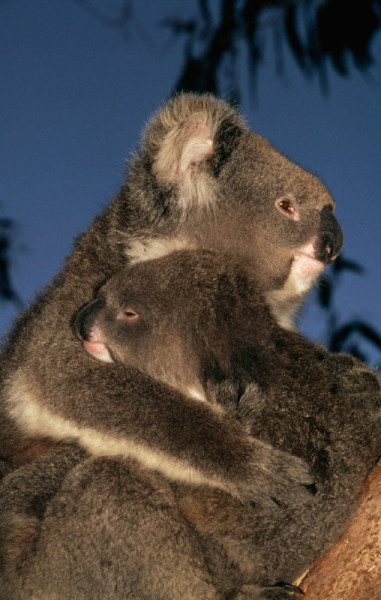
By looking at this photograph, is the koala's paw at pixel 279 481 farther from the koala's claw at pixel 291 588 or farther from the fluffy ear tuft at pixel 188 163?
the fluffy ear tuft at pixel 188 163

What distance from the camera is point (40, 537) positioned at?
3.09 metres

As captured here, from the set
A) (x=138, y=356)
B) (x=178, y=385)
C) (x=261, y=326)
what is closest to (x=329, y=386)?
(x=261, y=326)

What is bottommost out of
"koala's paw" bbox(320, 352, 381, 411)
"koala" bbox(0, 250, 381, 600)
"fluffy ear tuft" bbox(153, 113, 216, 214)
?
"koala" bbox(0, 250, 381, 600)

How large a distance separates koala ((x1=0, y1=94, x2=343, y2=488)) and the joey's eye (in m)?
0.28

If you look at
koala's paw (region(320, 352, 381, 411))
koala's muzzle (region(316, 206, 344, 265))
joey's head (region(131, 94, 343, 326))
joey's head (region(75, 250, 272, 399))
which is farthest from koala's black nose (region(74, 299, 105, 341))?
koala's muzzle (region(316, 206, 344, 265))

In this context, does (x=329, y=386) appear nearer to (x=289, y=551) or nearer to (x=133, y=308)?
(x=289, y=551)

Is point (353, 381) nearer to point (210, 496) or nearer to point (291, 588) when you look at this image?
point (210, 496)

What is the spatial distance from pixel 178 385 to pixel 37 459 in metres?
0.86

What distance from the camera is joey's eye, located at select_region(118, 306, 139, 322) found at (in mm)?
3604

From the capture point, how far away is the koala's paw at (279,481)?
Answer: 9.68ft

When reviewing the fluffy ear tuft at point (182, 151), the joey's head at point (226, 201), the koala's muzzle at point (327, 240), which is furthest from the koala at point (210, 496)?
the fluffy ear tuft at point (182, 151)

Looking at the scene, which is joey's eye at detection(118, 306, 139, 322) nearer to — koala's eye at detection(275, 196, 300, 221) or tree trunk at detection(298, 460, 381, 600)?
koala's eye at detection(275, 196, 300, 221)

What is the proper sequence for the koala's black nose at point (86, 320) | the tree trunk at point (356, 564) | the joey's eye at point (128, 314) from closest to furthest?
the tree trunk at point (356, 564) → the koala's black nose at point (86, 320) → the joey's eye at point (128, 314)

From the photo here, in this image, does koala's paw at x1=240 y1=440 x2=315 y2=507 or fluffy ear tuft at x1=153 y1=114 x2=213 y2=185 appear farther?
fluffy ear tuft at x1=153 y1=114 x2=213 y2=185
